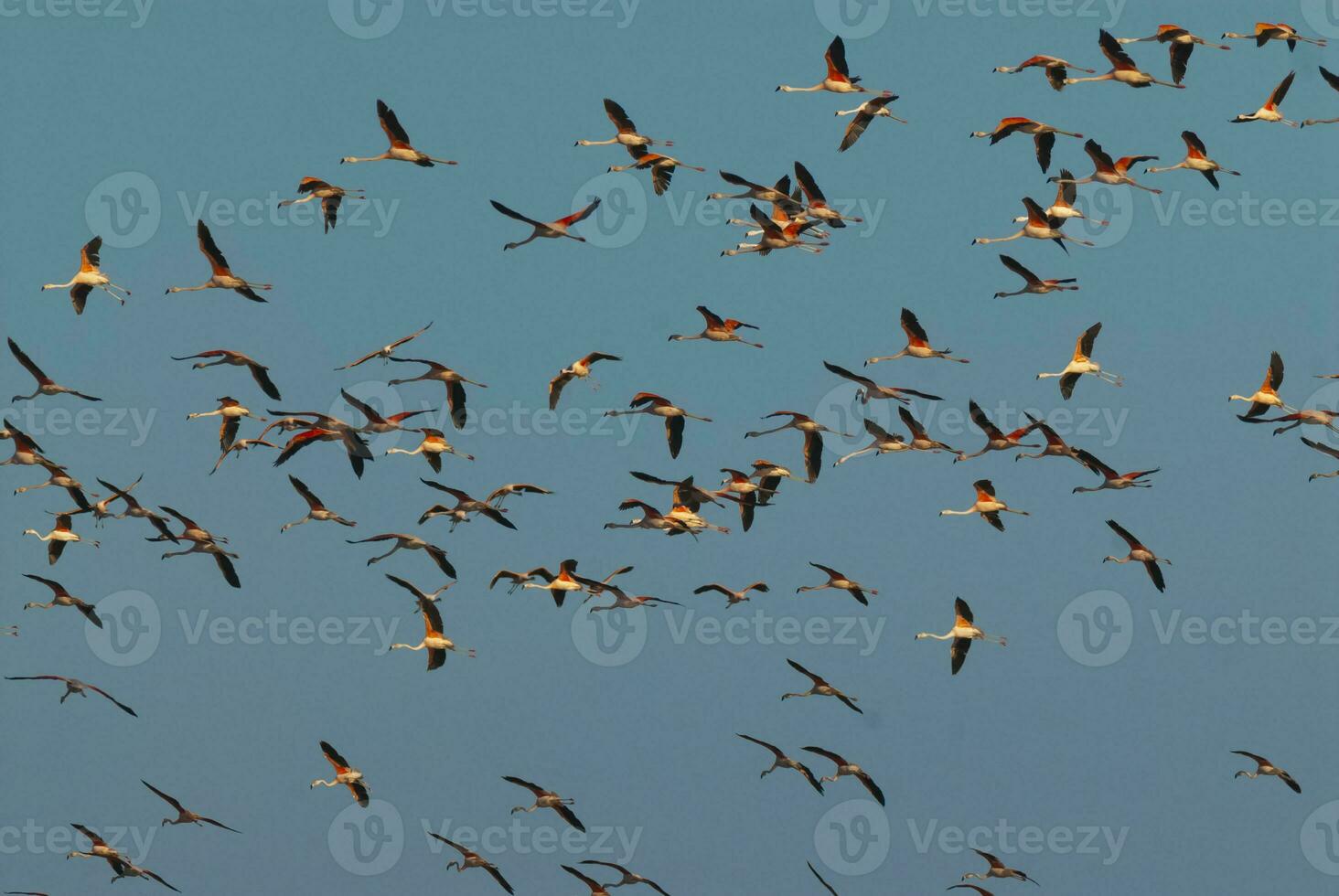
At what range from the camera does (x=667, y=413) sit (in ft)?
216

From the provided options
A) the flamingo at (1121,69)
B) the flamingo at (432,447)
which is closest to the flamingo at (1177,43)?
the flamingo at (1121,69)

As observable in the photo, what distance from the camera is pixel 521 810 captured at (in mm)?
75750

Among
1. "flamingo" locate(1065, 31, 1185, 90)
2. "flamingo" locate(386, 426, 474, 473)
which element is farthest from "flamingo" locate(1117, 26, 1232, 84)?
"flamingo" locate(386, 426, 474, 473)

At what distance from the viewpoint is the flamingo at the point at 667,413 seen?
215ft

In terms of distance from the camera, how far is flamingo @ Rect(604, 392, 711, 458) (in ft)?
215

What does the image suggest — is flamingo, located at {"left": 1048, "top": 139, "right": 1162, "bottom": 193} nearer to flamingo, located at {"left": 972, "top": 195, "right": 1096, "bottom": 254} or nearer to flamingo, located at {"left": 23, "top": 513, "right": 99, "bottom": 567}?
flamingo, located at {"left": 972, "top": 195, "right": 1096, "bottom": 254}

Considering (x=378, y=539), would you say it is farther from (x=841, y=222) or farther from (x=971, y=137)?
(x=971, y=137)

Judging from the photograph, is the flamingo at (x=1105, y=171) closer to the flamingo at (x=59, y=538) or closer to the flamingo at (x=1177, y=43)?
the flamingo at (x=1177, y=43)

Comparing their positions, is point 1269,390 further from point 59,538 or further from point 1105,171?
point 59,538

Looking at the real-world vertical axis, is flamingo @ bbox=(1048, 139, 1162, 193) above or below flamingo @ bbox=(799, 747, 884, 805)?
above

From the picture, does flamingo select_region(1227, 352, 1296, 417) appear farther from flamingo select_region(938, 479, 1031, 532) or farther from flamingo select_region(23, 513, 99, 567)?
flamingo select_region(23, 513, 99, 567)

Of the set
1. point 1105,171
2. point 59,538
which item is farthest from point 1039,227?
point 59,538

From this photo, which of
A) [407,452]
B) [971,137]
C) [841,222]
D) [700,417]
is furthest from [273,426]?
[971,137]

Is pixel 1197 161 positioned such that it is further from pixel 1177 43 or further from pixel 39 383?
Answer: pixel 39 383
